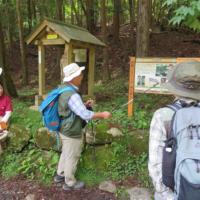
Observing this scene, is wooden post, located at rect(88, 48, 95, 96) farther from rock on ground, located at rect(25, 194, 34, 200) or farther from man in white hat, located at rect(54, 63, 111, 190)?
rock on ground, located at rect(25, 194, 34, 200)

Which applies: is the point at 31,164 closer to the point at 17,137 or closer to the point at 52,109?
the point at 17,137

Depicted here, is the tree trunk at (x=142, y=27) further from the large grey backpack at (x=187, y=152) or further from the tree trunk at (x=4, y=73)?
the large grey backpack at (x=187, y=152)

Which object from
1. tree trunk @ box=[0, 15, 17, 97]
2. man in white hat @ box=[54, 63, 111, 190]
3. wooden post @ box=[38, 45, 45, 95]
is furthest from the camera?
tree trunk @ box=[0, 15, 17, 97]

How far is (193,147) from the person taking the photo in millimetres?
1162

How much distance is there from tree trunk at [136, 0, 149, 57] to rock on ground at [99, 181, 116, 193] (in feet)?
15.8

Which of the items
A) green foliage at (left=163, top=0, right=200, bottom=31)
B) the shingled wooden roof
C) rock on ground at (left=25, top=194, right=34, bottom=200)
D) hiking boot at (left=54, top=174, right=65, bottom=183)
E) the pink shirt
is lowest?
rock on ground at (left=25, top=194, right=34, bottom=200)

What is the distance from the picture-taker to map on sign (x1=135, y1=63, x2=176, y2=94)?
4.13 m

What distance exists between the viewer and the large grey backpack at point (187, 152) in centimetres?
112

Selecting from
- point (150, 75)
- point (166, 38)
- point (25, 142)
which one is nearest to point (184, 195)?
point (150, 75)

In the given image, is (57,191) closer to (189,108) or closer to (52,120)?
(52,120)

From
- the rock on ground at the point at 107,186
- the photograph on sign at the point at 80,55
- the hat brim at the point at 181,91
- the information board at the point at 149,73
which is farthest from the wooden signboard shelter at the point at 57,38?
the hat brim at the point at 181,91

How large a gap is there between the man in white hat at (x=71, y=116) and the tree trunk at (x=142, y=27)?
4.32 metres

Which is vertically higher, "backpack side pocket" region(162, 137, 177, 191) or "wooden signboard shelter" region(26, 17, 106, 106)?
"wooden signboard shelter" region(26, 17, 106, 106)

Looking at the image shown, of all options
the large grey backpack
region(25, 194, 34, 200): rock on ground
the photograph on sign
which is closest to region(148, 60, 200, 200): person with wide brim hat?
the large grey backpack
